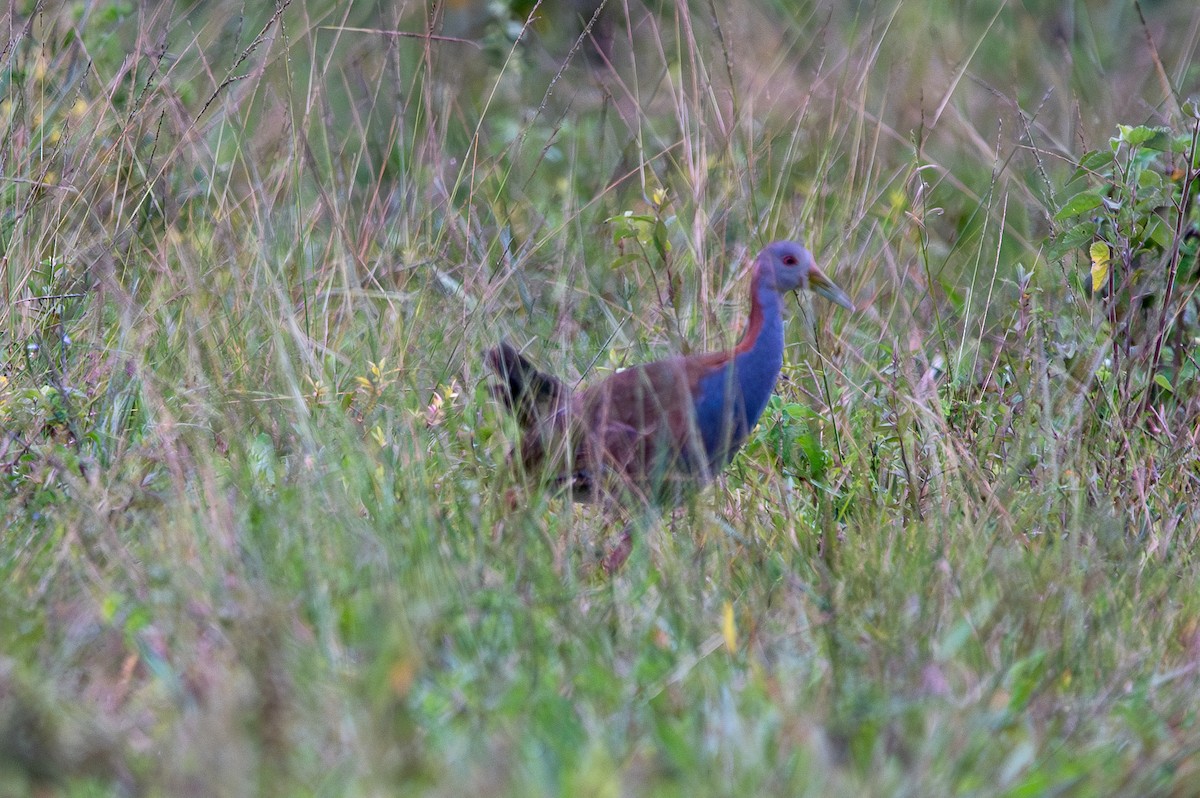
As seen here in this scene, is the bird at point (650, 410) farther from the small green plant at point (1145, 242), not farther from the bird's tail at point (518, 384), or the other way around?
the small green plant at point (1145, 242)

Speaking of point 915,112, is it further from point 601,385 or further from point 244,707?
point 244,707

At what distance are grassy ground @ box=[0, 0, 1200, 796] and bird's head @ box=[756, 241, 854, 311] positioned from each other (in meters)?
0.19

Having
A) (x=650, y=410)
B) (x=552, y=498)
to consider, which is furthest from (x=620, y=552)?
(x=650, y=410)

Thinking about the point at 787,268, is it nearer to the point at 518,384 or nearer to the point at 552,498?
the point at 518,384

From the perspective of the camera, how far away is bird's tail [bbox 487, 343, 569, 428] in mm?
3457

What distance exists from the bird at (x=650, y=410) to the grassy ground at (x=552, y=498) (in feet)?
0.32

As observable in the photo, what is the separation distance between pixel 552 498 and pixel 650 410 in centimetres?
42

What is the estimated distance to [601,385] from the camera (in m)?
3.59

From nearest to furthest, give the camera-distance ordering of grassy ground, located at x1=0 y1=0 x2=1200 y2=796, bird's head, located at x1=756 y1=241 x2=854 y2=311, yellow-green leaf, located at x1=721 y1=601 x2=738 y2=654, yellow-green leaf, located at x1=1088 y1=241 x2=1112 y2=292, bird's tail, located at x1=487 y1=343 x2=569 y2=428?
1. grassy ground, located at x1=0 y1=0 x2=1200 y2=796
2. yellow-green leaf, located at x1=721 y1=601 x2=738 y2=654
3. bird's tail, located at x1=487 y1=343 x2=569 y2=428
4. yellow-green leaf, located at x1=1088 y1=241 x2=1112 y2=292
5. bird's head, located at x1=756 y1=241 x2=854 y2=311

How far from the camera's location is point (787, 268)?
12.4ft

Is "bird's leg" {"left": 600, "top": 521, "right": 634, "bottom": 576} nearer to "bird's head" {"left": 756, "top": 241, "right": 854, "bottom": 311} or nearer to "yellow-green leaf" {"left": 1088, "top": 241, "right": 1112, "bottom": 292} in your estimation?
"bird's head" {"left": 756, "top": 241, "right": 854, "bottom": 311}

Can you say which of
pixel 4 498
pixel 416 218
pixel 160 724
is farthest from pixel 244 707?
pixel 416 218

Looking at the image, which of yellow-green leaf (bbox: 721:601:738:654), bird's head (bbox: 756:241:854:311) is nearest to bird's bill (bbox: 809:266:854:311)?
bird's head (bbox: 756:241:854:311)

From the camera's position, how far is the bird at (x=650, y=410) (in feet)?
10.8
